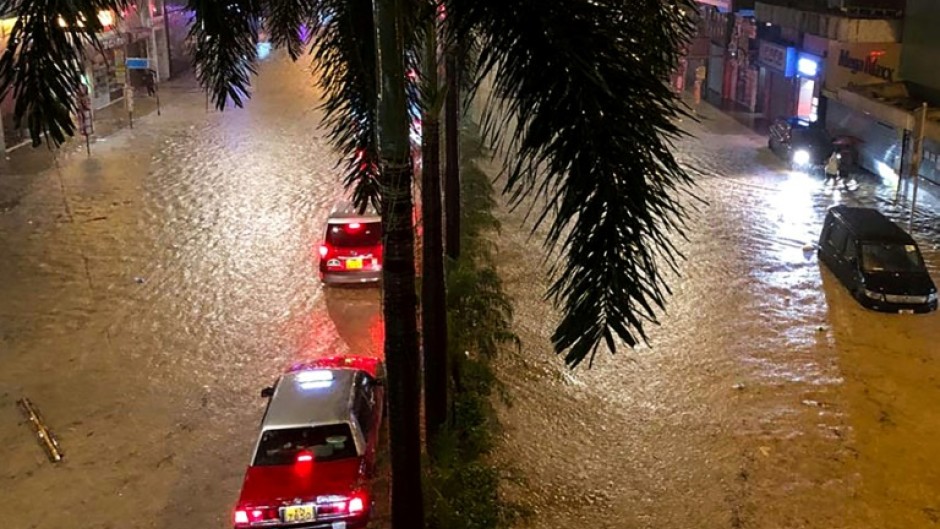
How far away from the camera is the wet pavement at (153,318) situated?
10.6 meters

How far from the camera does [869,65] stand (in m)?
26.7

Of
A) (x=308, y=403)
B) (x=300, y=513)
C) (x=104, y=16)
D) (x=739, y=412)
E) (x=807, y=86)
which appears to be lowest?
(x=739, y=412)

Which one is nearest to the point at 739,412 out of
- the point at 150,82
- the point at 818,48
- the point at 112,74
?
the point at 818,48

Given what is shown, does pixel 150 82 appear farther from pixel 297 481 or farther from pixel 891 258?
pixel 297 481

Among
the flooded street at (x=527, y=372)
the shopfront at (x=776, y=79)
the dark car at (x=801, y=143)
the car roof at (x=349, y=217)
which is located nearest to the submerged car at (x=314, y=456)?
the flooded street at (x=527, y=372)

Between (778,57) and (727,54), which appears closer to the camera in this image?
(778,57)

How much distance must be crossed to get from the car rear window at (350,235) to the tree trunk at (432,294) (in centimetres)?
661

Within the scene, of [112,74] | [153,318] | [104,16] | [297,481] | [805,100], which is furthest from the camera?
[112,74]

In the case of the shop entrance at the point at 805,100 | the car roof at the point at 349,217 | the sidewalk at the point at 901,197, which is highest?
the shop entrance at the point at 805,100

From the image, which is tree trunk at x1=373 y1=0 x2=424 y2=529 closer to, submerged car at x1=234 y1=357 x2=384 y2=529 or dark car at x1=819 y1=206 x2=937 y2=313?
submerged car at x1=234 y1=357 x2=384 y2=529

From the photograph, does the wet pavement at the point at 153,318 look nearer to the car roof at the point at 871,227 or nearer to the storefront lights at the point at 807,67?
the car roof at the point at 871,227

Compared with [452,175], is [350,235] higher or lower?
lower

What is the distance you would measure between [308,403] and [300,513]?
148cm

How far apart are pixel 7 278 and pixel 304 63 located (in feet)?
135
